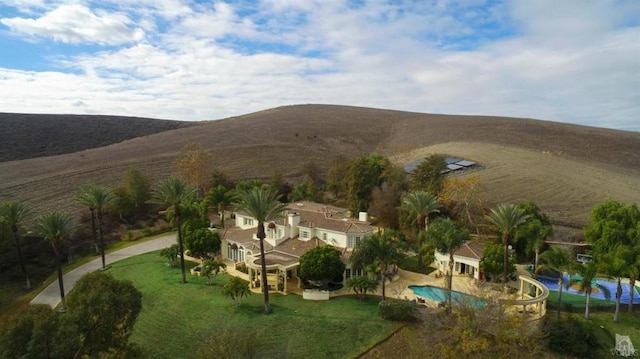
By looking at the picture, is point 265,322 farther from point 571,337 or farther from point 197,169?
point 197,169

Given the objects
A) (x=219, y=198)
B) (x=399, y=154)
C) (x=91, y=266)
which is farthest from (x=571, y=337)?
(x=399, y=154)

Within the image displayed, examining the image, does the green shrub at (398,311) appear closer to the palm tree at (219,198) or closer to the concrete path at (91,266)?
the concrete path at (91,266)

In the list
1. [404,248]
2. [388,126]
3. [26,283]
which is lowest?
[26,283]

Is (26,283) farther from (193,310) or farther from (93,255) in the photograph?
(193,310)

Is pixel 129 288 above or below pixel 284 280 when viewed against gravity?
above

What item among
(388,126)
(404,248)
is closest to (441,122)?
(388,126)
